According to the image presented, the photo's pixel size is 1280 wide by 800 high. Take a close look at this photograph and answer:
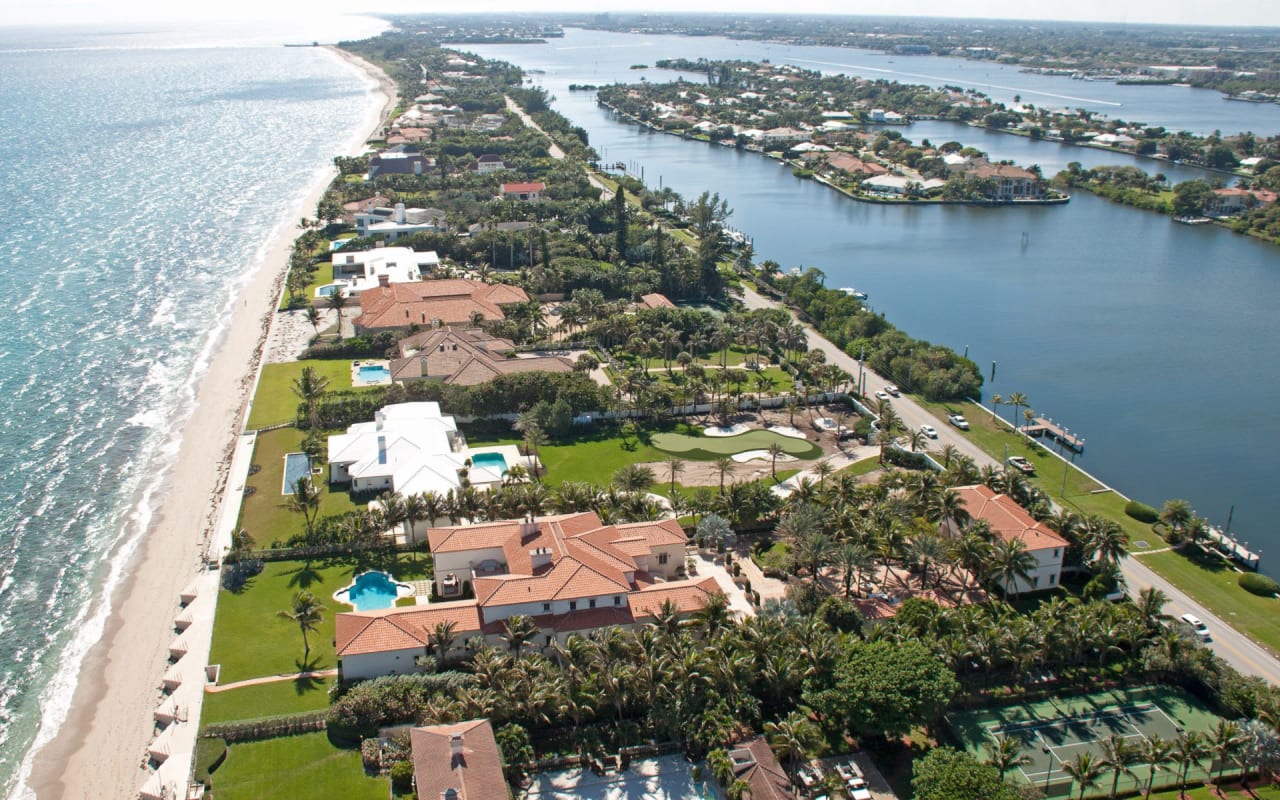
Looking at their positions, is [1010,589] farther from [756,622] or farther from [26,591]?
[26,591]

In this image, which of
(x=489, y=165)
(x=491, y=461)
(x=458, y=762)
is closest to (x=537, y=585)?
(x=458, y=762)

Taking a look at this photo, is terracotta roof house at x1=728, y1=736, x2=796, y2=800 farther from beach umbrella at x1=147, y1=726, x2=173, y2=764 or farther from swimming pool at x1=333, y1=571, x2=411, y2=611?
beach umbrella at x1=147, y1=726, x2=173, y2=764

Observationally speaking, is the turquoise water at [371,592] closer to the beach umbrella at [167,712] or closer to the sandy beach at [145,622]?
the sandy beach at [145,622]

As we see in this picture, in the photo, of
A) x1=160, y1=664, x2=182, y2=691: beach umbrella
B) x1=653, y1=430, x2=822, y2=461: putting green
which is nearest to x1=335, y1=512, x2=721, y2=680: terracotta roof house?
x1=160, y1=664, x2=182, y2=691: beach umbrella

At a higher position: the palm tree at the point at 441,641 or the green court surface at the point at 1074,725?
the palm tree at the point at 441,641

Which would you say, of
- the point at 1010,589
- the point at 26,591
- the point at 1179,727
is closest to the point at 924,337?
the point at 1010,589

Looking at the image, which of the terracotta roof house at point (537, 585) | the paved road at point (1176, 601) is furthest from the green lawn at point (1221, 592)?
the terracotta roof house at point (537, 585)

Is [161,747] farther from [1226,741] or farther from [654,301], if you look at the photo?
[654,301]
